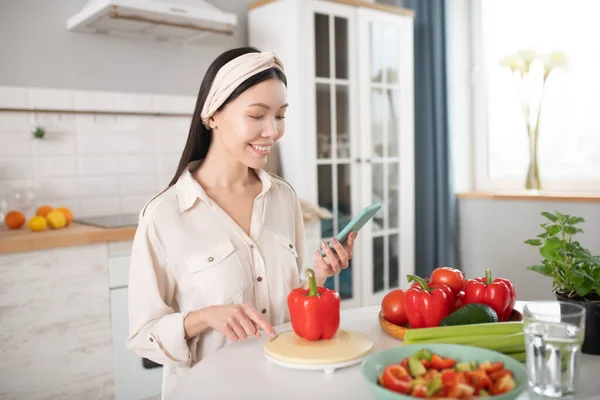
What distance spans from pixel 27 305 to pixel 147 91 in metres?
1.37

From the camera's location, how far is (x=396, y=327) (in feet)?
4.07

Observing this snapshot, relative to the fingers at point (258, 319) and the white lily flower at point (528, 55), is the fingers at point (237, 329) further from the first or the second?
the white lily flower at point (528, 55)

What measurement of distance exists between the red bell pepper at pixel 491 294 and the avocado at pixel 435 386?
0.43 meters

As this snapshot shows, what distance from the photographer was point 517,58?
3.61m

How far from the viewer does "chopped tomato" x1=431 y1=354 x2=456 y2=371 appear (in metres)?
0.91

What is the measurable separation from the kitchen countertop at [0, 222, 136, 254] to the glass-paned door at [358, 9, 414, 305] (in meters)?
1.62

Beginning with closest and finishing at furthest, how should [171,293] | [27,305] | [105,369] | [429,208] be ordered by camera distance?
[171,293]
[27,305]
[105,369]
[429,208]

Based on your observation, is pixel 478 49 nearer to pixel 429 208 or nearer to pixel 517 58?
pixel 517 58

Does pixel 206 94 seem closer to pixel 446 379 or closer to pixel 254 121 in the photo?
pixel 254 121

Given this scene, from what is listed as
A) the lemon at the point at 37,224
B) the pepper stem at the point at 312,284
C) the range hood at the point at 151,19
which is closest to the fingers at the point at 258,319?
the pepper stem at the point at 312,284

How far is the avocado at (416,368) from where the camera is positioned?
2.87 ft

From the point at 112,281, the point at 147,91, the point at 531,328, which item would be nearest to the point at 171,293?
the point at 531,328

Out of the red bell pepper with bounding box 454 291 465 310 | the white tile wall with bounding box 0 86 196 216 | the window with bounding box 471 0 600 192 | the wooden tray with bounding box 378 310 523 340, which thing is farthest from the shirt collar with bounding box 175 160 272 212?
the window with bounding box 471 0 600 192

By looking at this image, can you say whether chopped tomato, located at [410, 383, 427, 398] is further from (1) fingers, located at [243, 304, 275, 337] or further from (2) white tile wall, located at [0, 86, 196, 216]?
(2) white tile wall, located at [0, 86, 196, 216]
